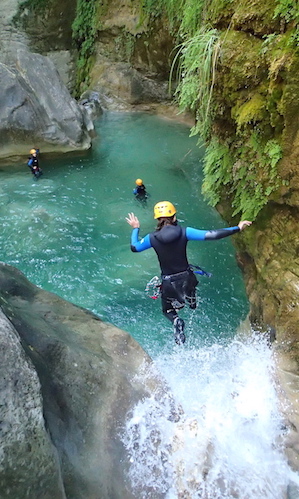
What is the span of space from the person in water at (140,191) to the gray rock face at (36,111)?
3.63 m

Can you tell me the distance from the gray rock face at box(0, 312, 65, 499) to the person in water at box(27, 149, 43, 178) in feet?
27.9

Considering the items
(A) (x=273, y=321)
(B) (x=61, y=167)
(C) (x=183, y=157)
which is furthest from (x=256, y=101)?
(B) (x=61, y=167)

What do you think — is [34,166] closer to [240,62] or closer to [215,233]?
[240,62]

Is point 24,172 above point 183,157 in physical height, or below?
below

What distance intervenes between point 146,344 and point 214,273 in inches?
82.6

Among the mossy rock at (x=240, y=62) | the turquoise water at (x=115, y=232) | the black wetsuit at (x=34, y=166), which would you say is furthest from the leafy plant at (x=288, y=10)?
the black wetsuit at (x=34, y=166)

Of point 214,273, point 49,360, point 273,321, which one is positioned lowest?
point 214,273

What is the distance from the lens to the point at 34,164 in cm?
1052

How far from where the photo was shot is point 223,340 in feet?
19.6

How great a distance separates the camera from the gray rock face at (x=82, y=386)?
3135 mm

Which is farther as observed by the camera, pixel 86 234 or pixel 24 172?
pixel 24 172

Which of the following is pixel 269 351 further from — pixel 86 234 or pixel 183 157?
pixel 183 157

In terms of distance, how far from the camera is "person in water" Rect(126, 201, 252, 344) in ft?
14.9

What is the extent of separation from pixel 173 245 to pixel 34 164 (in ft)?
23.9
